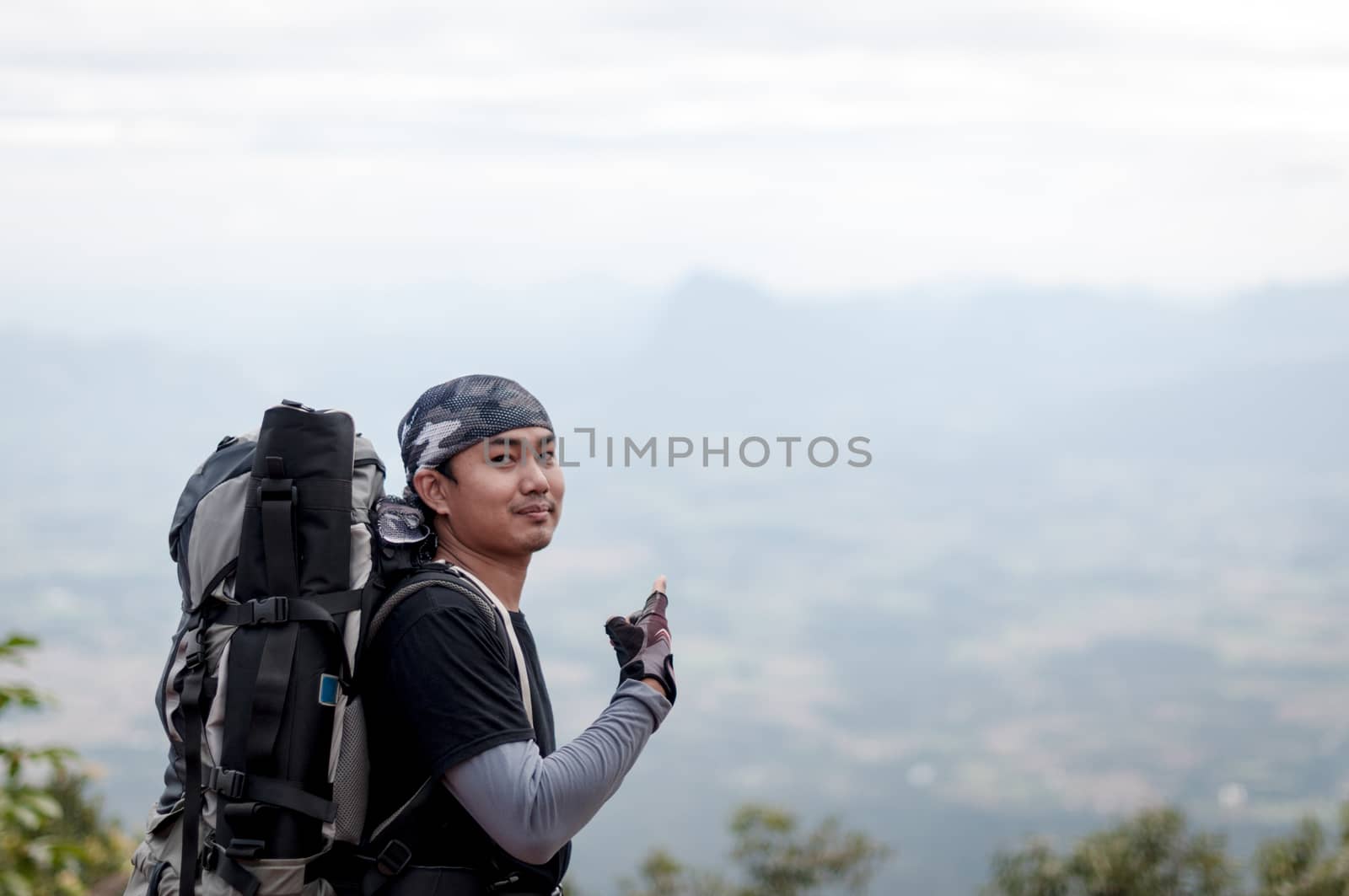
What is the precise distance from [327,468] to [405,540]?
8.3 inches

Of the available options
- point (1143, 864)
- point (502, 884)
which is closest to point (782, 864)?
point (1143, 864)

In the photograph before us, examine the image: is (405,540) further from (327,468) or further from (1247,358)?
(1247,358)

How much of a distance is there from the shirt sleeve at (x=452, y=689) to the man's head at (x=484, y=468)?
0.92 ft

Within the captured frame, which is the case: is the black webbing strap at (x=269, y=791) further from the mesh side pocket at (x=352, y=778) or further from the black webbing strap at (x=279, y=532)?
the black webbing strap at (x=279, y=532)

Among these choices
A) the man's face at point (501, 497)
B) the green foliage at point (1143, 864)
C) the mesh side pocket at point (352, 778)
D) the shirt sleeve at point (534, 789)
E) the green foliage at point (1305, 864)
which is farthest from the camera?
the green foliage at point (1143, 864)

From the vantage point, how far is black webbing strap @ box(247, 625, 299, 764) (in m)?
2.39

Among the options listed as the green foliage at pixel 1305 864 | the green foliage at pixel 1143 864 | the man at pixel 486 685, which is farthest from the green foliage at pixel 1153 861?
the man at pixel 486 685

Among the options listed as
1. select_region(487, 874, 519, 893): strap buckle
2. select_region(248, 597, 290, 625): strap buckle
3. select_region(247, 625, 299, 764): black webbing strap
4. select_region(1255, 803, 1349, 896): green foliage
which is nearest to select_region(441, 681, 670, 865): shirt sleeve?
select_region(487, 874, 519, 893): strap buckle

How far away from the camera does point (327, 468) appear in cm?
254

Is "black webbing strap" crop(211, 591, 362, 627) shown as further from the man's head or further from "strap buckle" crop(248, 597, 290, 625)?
the man's head

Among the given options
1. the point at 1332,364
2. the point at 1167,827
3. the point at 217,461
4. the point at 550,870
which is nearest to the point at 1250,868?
the point at 1167,827

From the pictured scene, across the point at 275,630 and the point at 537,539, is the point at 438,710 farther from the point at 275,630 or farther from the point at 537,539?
the point at 537,539

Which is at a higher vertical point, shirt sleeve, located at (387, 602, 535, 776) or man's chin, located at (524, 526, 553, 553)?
man's chin, located at (524, 526, 553, 553)

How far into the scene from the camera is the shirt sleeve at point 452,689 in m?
2.39
